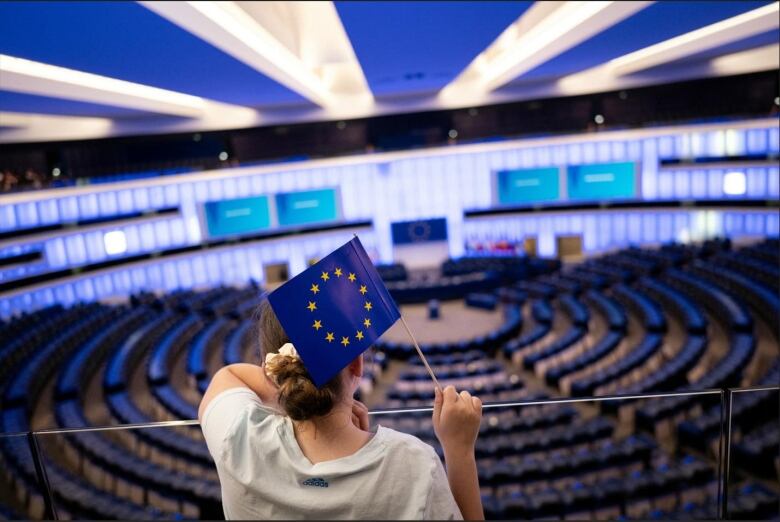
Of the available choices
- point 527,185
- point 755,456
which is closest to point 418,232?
point 527,185

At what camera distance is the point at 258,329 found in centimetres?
199

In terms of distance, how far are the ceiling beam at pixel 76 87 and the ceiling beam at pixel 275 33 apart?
324cm

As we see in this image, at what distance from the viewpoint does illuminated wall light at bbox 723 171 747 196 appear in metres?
20.5

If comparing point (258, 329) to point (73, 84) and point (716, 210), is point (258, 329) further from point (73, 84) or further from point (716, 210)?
point (716, 210)

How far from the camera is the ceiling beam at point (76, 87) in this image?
941cm

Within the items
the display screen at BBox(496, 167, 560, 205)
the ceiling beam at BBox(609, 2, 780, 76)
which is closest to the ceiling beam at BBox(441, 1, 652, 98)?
the ceiling beam at BBox(609, 2, 780, 76)

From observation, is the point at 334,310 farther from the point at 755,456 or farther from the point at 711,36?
the point at 711,36

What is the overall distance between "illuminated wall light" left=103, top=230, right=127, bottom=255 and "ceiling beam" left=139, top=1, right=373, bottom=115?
956 cm

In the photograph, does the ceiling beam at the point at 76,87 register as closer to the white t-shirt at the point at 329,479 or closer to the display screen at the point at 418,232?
the white t-shirt at the point at 329,479

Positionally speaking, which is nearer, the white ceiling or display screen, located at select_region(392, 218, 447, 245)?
the white ceiling

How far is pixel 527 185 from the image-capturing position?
25.0 m

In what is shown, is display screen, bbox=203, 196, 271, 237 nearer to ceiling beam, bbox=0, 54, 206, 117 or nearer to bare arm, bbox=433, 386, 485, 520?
ceiling beam, bbox=0, 54, 206, 117

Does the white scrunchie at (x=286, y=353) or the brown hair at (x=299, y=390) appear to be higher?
the white scrunchie at (x=286, y=353)

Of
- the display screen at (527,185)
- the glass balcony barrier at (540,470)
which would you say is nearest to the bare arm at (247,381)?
the glass balcony barrier at (540,470)
